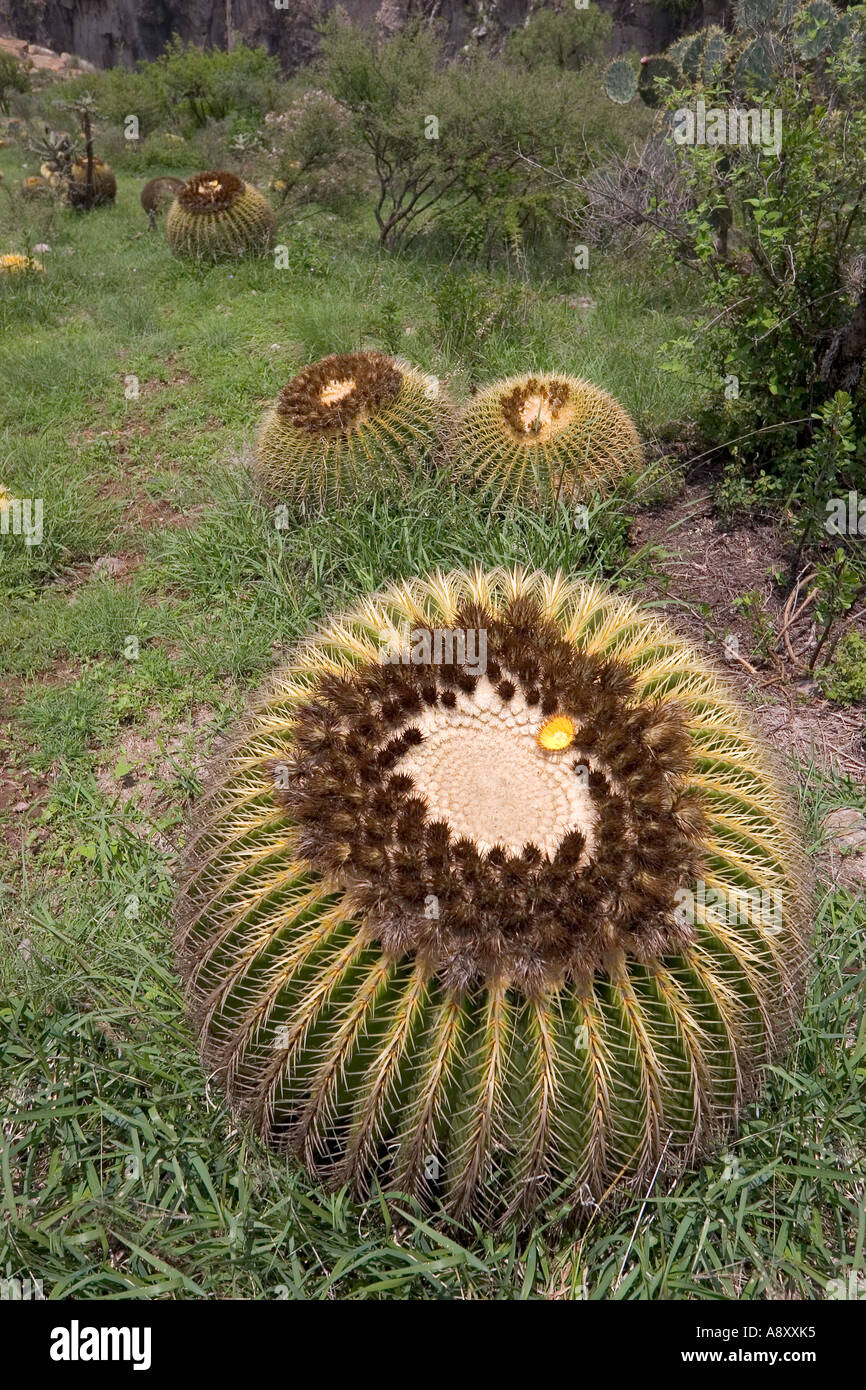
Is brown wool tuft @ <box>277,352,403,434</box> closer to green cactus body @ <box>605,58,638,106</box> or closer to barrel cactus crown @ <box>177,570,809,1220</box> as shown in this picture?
barrel cactus crown @ <box>177,570,809,1220</box>

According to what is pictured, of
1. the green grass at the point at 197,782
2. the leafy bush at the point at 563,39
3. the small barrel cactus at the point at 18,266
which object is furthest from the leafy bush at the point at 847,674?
the leafy bush at the point at 563,39

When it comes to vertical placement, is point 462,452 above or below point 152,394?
below

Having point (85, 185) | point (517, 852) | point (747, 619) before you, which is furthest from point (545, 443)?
point (85, 185)

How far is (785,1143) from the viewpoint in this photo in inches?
82.6

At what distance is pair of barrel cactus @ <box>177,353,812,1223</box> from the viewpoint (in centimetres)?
162

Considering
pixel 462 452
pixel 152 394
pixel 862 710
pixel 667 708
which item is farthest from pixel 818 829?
pixel 152 394

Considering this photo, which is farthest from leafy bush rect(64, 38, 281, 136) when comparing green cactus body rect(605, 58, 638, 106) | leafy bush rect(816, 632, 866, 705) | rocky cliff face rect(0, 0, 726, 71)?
leafy bush rect(816, 632, 866, 705)

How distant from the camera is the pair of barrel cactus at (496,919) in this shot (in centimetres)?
162

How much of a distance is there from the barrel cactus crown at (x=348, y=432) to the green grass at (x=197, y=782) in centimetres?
15

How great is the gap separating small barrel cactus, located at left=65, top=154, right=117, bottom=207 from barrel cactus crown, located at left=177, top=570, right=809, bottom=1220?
12.5 meters

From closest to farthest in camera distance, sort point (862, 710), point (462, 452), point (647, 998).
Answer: point (647, 998) < point (862, 710) < point (462, 452)

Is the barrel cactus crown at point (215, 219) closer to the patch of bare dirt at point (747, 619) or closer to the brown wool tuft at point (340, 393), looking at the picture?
the brown wool tuft at point (340, 393)

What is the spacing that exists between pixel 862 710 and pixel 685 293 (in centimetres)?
512

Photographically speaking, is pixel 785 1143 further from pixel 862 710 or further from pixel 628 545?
pixel 628 545
